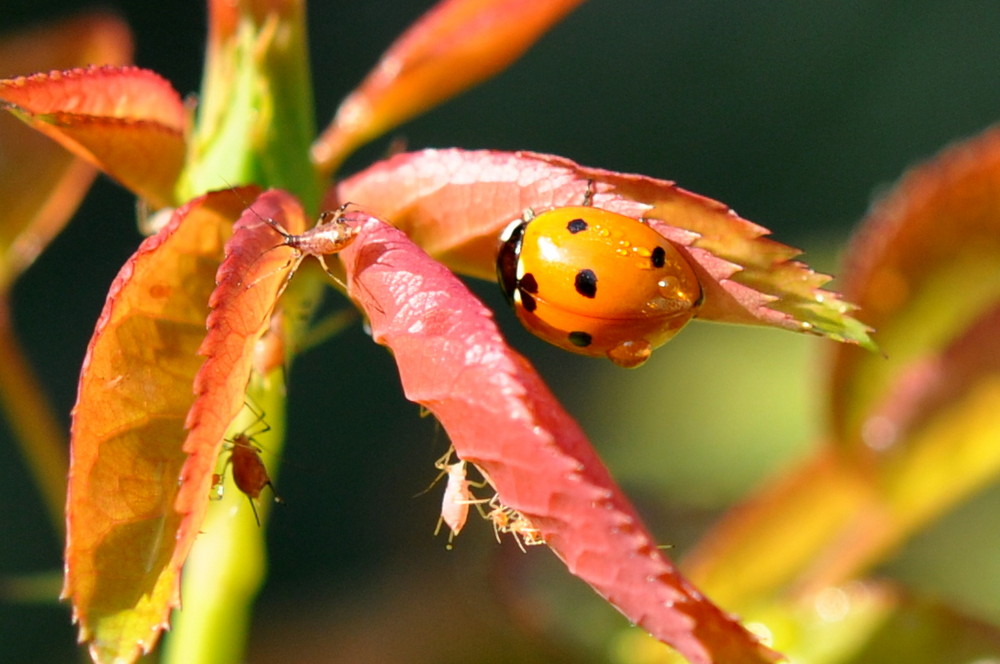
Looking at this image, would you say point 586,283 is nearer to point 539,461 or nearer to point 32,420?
point 539,461

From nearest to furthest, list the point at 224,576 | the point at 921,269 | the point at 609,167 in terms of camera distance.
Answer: the point at 224,576 → the point at 921,269 → the point at 609,167

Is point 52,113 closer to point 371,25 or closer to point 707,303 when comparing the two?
point 707,303

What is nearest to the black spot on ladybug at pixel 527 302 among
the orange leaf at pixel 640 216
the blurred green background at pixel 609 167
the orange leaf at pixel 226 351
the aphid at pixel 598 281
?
the aphid at pixel 598 281

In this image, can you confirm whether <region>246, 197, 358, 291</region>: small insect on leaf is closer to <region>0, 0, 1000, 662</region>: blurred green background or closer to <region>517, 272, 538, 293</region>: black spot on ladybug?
<region>517, 272, 538, 293</region>: black spot on ladybug

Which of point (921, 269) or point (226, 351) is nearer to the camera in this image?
point (226, 351)

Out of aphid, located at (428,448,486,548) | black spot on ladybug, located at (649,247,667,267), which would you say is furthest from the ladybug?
aphid, located at (428,448,486,548)

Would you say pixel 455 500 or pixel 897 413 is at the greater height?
pixel 455 500

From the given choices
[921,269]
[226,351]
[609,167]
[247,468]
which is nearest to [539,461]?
[226,351]
